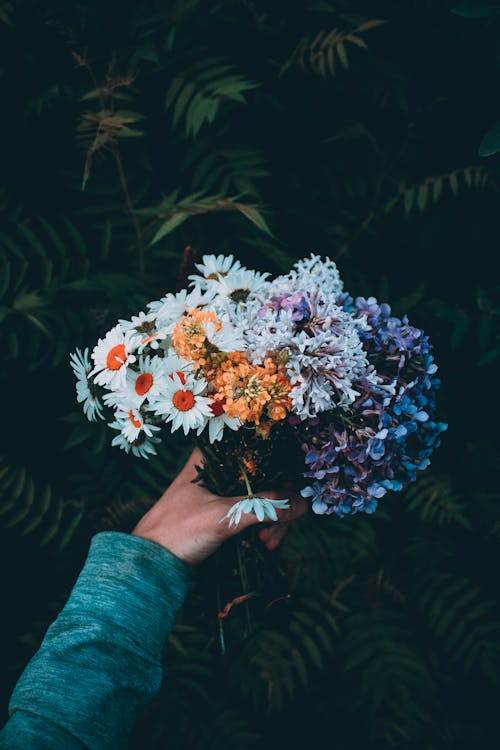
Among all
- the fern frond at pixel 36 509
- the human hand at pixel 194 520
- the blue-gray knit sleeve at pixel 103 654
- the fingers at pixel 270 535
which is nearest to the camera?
the blue-gray knit sleeve at pixel 103 654

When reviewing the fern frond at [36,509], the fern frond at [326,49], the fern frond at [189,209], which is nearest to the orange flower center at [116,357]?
the fern frond at [189,209]

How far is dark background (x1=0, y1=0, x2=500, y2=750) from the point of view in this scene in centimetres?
147

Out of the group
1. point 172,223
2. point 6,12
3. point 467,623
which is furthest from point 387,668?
point 6,12

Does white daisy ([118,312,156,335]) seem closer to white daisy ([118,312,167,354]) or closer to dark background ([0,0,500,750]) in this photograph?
white daisy ([118,312,167,354])

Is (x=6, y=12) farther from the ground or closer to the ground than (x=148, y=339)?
farther from the ground

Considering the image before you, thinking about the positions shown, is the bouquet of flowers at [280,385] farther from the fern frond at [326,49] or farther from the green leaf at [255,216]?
the fern frond at [326,49]

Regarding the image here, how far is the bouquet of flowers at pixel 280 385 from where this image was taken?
0.83 meters

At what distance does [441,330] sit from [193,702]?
1327 millimetres

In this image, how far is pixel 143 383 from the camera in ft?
2.87

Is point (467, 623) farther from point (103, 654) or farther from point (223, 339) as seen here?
point (223, 339)

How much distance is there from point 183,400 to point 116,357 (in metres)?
0.13

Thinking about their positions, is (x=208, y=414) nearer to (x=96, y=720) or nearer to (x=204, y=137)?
(x=96, y=720)

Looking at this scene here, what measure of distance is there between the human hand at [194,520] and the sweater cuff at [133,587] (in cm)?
3

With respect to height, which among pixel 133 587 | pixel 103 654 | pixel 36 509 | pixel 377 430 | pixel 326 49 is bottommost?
pixel 103 654
